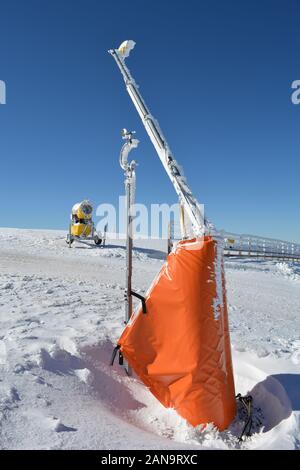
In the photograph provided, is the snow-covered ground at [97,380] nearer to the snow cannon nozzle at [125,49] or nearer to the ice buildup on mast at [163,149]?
the ice buildup on mast at [163,149]

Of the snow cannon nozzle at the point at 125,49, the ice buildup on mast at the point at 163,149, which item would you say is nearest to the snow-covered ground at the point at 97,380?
the ice buildup on mast at the point at 163,149

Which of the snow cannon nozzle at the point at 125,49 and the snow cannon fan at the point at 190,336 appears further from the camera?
the snow cannon nozzle at the point at 125,49

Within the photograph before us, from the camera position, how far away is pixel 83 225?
19.3 meters

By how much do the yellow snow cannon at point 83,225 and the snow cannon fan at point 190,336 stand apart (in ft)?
52.8

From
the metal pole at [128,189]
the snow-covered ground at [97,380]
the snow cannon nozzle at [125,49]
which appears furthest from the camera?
the snow cannon nozzle at [125,49]

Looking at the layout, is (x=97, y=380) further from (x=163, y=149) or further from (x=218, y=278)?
(x=163, y=149)

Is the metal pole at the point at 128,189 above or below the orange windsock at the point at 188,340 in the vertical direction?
above

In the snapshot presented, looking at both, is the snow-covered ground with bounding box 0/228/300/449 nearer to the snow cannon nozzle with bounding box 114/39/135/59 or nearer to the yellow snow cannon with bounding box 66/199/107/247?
the snow cannon nozzle with bounding box 114/39/135/59

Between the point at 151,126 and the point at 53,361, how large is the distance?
290cm

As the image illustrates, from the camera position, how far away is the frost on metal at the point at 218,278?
3.46 meters

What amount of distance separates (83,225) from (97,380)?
1602 cm

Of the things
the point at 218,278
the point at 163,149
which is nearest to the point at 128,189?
the point at 163,149

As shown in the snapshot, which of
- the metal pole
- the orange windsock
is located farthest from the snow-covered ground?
the metal pole

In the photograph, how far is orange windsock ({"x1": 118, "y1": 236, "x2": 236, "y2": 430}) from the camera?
3.24 m
